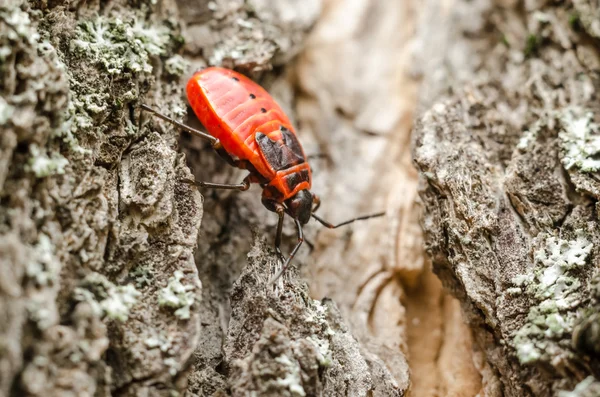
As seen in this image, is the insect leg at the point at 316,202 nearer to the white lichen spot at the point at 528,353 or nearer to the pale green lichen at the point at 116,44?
the pale green lichen at the point at 116,44

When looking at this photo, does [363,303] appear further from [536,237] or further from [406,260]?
[536,237]

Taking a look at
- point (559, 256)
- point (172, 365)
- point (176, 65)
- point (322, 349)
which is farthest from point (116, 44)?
point (559, 256)

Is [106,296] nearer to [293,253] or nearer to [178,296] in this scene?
[178,296]

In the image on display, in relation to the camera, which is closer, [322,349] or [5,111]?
[5,111]

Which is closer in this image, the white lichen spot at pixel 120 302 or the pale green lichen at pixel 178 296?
the white lichen spot at pixel 120 302

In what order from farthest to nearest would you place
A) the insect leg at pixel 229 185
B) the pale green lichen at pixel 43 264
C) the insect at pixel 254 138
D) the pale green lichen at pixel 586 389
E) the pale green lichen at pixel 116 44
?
the insect at pixel 254 138 → the insect leg at pixel 229 185 → the pale green lichen at pixel 116 44 → the pale green lichen at pixel 586 389 → the pale green lichen at pixel 43 264

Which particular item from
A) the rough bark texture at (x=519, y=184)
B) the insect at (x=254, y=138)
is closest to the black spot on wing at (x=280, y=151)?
the insect at (x=254, y=138)

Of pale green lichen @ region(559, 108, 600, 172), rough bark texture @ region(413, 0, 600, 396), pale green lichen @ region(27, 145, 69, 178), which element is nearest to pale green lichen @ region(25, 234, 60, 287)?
pale green lichen @ region(27, 145, 69, 178)
